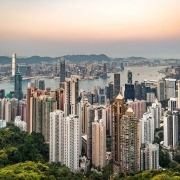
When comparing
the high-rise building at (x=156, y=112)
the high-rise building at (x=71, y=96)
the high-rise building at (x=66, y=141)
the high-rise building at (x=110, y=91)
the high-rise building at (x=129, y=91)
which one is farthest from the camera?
the high-rise building at (x=129, y=91)

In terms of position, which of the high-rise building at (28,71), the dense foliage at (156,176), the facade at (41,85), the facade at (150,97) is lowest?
the dense foliage at (156,176)

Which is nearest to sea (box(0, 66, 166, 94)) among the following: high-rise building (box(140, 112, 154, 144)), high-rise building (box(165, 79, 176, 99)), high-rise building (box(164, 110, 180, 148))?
high-rise building (box(165, 79, 176, 99))

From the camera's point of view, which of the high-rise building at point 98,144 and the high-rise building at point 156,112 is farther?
the high-rise building at point 156,112

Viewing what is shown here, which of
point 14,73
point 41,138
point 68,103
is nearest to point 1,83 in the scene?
point 14,73

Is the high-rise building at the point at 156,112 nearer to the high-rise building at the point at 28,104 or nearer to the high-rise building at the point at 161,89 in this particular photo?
the high-rise building at the point at 161,89

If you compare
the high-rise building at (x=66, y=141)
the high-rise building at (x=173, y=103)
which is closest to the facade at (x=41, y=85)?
the high-rise building at (x=173, y=103)

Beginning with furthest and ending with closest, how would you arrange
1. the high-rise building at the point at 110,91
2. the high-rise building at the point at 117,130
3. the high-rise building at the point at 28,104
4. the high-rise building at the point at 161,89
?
the high-rise building at the point at 161,89
the high-rise building at the point at 110,91
the high-rise building at the point at 28,104
the high-rise building at the point at 117,130

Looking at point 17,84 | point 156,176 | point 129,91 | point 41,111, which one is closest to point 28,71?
point 17,84

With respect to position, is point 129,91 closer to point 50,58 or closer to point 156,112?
point 156,112

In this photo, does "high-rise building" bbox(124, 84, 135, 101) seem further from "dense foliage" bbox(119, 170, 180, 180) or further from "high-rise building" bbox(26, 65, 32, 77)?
"dense foliage" bbox(119, 170, 180, 180)
